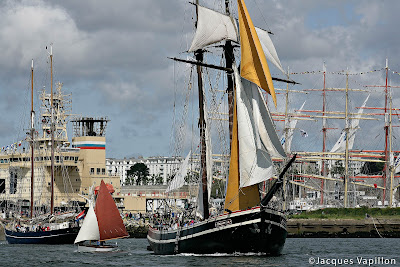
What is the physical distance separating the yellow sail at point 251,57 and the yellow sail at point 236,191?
2687mm

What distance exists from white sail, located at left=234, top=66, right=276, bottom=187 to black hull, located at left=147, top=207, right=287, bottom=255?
9.84ft

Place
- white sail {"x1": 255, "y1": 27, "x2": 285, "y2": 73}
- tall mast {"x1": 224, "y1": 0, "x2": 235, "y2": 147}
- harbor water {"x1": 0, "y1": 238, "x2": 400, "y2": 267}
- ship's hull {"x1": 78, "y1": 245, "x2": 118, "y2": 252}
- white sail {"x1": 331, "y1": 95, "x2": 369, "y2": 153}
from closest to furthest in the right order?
harbor water {"x1": 0, "y1": 238, "x2": 400, "y2": 267}
tall mast {"x1": 224, "y1": 0, "x2": 235, "y2": 147}
white sail {"x1": 255, "y1": 27, "x2": 285, "y2": 73}
ship's hull {"x1": 78, "y1": 245, "x2": 118, "y2": 252}
white sail {"x1": 331, "y1": 95, "x2": 369, "y2": 153}

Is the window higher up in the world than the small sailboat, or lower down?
higher up

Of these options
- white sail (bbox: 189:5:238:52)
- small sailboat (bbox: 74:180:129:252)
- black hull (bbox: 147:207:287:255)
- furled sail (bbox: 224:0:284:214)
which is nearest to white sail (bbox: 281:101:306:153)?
small sailboat (bbox: 74:180:129:252)

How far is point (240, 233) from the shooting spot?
166 ft

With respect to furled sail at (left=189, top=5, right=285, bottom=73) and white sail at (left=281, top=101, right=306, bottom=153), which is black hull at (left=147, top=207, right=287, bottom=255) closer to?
furled sail at (left=189, top=5, right=285, bottom=73)

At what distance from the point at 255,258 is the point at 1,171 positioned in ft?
243

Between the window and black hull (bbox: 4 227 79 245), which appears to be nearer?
black hull (bbox: 4 227 79 245)

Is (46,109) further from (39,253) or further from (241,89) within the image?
(241,89)

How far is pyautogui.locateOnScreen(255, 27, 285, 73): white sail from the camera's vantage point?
60094 mm

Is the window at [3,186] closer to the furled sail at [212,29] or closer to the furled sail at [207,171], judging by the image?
the furled sail at [207,171]

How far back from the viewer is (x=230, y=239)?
166ft

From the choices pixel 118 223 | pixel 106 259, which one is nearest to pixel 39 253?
pixel 118 223

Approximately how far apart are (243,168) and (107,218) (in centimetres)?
1780
